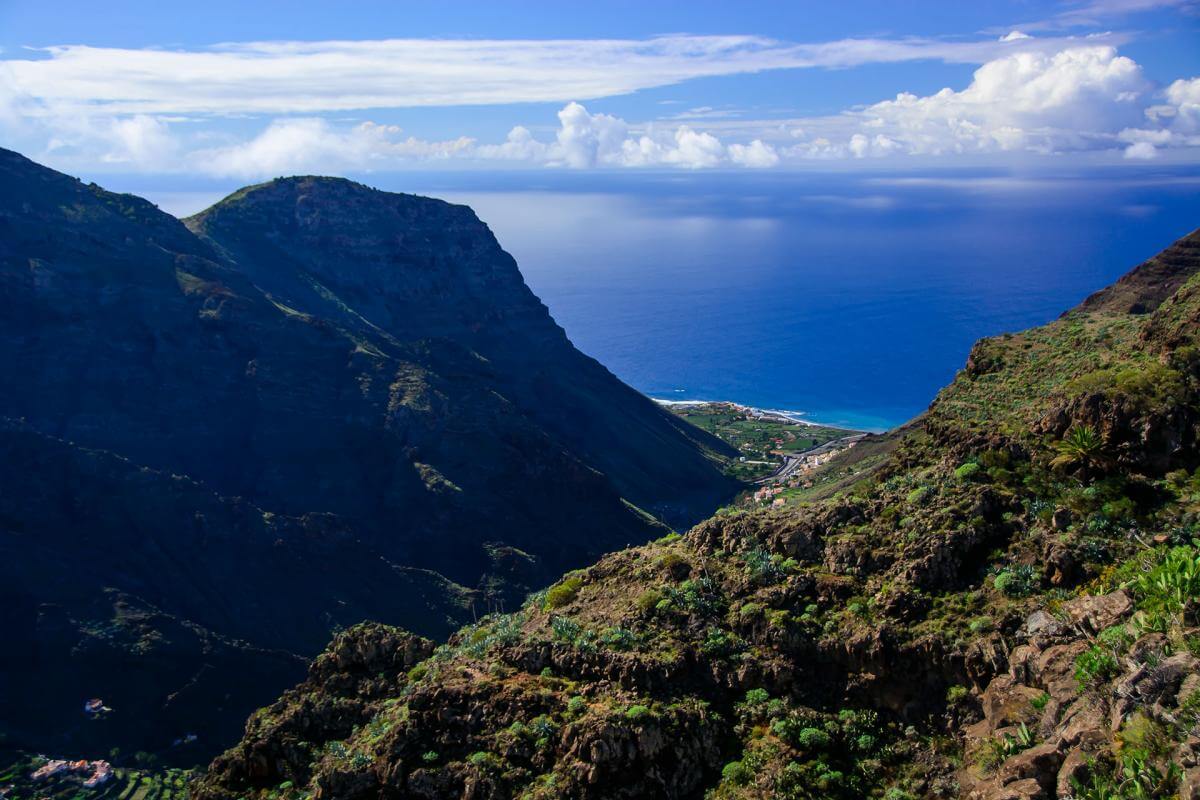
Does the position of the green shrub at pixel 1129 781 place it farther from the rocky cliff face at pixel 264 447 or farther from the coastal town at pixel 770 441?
the coastal town at pixel 770 441

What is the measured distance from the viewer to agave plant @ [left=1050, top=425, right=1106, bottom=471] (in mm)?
27250

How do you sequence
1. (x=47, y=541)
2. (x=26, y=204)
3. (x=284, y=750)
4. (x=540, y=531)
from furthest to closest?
(x=26, y=204)
(x=540, y=531)
(x=47, y=541)
(x=284, y=750)

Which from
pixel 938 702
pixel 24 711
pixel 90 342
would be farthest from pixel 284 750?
pixel 90 342

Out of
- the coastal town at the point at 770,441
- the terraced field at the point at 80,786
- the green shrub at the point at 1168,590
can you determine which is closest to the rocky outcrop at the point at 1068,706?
the green shrub at the point at 1168,590

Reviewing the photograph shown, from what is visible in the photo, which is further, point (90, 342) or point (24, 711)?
point (90, 342)

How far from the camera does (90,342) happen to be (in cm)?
11025

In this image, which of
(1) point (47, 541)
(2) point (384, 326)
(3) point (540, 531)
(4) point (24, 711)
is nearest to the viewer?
(4) point (24, 711)

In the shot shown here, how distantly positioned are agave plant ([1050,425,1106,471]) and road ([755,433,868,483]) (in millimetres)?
109451

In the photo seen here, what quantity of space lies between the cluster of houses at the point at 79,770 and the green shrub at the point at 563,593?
142ft

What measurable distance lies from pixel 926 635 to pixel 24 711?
6825 cm

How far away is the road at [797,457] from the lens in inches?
5485

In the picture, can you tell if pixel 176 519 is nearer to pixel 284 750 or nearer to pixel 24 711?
pixel 24 711

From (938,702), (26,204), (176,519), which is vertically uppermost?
(26,204)

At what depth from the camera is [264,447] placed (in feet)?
362
